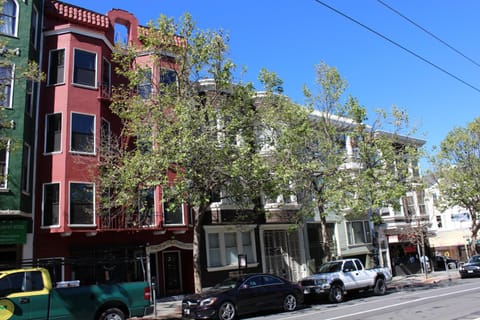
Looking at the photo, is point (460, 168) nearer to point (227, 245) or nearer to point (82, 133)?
point (227, 245)

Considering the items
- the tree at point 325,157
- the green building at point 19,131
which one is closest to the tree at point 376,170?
the tree at point 325,157

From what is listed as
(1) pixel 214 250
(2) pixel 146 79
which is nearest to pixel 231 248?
(1) pixel 214 250

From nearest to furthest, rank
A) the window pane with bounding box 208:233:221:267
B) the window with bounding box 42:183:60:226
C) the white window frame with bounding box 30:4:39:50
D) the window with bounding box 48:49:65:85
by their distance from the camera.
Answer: the window with bounding box 42:183:60:226 < the white window frame with bounding box 30:4:39:50 < the window with bounding box 48:49:65:85 < the window pane with bounding box 208:233:221:267

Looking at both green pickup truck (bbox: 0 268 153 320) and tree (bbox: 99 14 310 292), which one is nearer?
green pickup truck (bbox: 0 268 153 320)

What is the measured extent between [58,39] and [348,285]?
1783 cm

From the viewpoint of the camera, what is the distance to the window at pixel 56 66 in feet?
70.0

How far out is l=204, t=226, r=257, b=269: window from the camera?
24.2m

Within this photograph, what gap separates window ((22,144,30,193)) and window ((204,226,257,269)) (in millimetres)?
9149

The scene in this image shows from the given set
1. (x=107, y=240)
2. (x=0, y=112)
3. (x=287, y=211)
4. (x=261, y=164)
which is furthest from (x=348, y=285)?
(x=0, y=112)

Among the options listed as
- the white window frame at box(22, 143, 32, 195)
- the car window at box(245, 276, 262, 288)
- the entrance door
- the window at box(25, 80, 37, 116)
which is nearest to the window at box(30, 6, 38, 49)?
the window at box(25, 80, 37, 116)

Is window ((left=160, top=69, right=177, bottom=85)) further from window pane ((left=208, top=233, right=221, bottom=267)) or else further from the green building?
window pane ((left=208, top=233, right=221, bottom=267))

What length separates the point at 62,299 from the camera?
11.5 meters

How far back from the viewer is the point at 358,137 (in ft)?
82.5

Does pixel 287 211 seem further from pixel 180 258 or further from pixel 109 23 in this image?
pixel 109 23
